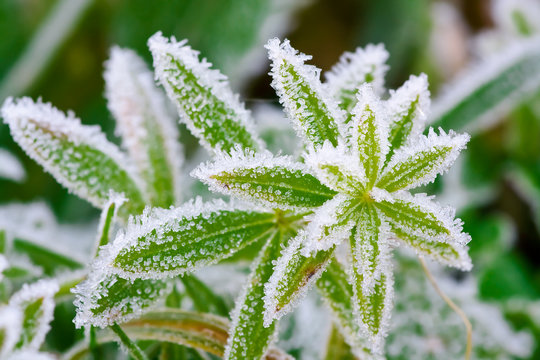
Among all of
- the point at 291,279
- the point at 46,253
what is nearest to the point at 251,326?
the point at 291,279

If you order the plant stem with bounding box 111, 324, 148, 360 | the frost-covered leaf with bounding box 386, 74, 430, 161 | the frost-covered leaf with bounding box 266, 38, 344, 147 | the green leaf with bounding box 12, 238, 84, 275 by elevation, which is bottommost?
the plant stem with bounding box 111, 324, 148, 360

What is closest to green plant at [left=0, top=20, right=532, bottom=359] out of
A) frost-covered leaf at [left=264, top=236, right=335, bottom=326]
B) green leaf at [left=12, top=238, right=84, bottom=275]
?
frost-covered leaf at [left=264, top=236, right=335, bottom=326]

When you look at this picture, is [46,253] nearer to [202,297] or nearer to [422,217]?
[202,297]

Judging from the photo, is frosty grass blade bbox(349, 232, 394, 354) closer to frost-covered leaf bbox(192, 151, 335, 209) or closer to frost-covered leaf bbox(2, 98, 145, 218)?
frost-covered leaf bbox(192, 151, 335, 209)

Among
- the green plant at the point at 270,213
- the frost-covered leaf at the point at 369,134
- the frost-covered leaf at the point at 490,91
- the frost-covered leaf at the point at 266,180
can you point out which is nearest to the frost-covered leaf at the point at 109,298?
the green plant at the point at 270,213

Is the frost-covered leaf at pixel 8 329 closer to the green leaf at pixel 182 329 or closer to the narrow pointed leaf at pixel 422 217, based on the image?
the green leaf at pixel 182 329

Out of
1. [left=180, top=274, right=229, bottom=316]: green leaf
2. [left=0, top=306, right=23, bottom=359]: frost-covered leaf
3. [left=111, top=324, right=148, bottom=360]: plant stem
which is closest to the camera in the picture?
[left=0, top=306, right=23, bottom=359]: frost-covered leaf
